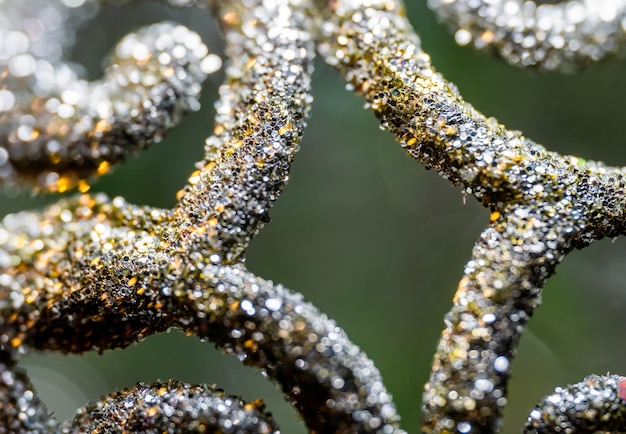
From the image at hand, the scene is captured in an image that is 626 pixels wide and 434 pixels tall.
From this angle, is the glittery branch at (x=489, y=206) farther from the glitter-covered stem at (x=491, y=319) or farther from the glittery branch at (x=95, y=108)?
the glittery branch at (x=95, y=108)

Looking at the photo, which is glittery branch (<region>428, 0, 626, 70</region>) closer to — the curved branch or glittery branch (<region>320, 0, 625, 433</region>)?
glittery branch (<region>320, 0, 625, 433</region>)

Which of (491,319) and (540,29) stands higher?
(540,29)

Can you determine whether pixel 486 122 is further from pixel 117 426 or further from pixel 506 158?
pixel 117 426

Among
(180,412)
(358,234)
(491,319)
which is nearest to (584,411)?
(491,319)

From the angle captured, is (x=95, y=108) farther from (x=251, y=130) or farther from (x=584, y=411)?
(x=584, y=411)

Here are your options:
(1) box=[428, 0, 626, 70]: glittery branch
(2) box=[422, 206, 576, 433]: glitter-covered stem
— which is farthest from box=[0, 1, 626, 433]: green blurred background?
(2) box=[422, 206, 576, 433]: glitter-covered stem

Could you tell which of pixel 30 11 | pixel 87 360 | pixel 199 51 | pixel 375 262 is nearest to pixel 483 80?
pixel 375 262

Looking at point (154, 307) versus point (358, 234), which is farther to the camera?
point (358, 234)
